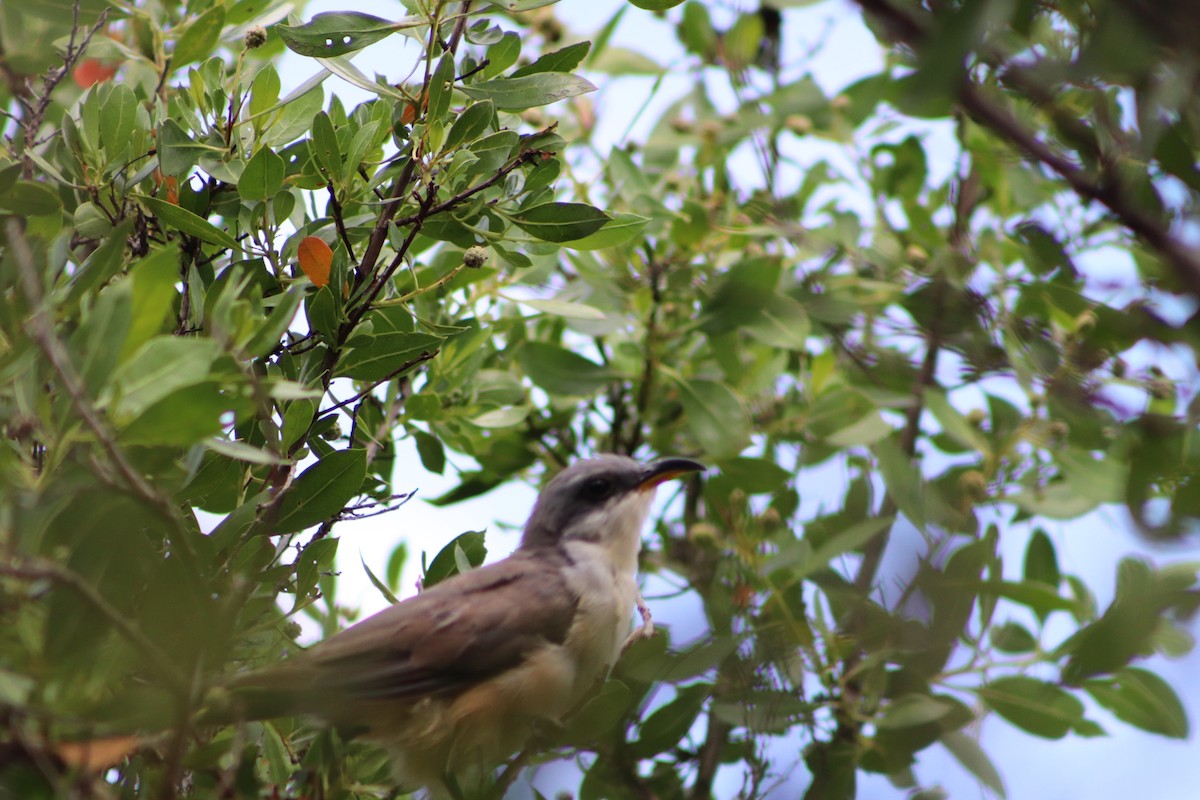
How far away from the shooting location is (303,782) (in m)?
3.26

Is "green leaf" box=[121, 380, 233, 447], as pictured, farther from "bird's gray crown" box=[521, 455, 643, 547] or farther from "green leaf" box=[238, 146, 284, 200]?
"bird's gray crown" box=[521, 455, 643, 547]

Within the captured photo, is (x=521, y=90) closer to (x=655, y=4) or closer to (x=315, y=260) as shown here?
(x=655, y=4)

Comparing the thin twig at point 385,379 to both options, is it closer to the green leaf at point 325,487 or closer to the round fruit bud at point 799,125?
the green leaf at point 325,487

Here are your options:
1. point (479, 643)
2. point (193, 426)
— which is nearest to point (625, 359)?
point (479, 643)

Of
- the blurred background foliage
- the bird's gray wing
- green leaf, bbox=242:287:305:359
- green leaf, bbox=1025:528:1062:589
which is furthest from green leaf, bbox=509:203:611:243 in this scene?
green leaf, bbox=1025:528:1062:589

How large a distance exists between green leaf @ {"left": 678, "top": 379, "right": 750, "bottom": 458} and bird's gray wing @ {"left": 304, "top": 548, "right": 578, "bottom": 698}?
0.94 metres

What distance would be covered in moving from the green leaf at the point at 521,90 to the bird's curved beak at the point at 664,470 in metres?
2.07

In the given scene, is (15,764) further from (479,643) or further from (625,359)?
(625,359)

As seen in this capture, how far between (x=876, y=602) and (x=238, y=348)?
1.70 metres

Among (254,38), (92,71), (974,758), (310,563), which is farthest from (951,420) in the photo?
(92,71)

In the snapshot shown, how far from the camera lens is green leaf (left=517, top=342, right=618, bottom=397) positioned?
17.3 ft

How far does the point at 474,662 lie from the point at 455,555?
1.69 ft

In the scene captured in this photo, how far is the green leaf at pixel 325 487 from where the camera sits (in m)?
3.60

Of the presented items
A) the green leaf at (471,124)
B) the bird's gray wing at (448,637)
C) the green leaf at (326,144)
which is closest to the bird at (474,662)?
the bird's gray wing at (448,637)
